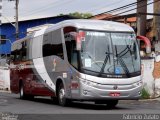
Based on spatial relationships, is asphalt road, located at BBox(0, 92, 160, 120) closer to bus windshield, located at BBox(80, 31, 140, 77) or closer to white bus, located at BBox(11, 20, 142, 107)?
white bus, located at BBox(11, 20, 142, 107)

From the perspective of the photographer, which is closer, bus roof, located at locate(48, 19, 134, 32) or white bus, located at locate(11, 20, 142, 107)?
white bus, located at locate(11, 20, 142, 107)

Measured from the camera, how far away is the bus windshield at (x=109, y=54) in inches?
746

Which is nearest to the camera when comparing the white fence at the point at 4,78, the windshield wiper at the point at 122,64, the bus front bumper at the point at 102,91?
Answer: the bus front bumper at the point at 102,91

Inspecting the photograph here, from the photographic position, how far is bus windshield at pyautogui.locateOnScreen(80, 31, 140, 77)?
18938 millimetres

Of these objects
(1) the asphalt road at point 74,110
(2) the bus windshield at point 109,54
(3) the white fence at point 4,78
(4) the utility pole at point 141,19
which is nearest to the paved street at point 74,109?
(1) the asphalt road at point 74,110

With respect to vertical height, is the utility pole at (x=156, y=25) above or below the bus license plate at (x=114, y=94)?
above

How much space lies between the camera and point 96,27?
1964 cm

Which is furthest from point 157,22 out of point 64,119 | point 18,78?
point 64,119

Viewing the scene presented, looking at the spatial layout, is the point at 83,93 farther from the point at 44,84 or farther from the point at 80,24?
the point at 44,84

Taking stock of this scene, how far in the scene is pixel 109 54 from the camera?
757 inches

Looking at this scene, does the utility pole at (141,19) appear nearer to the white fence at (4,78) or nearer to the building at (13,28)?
the white fence at (4,78)

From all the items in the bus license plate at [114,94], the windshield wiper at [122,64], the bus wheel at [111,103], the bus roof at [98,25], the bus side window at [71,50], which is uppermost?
the bus roof at [98,25]

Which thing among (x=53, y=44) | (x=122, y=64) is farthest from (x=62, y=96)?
(x=122, y=64)

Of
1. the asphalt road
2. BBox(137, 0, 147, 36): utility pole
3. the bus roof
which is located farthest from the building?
the bus roof
